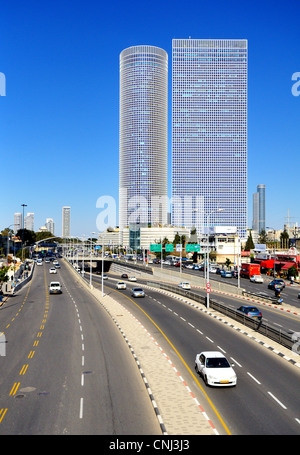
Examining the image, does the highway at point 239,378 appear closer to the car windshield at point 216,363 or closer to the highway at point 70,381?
the car windshield at point 216,363

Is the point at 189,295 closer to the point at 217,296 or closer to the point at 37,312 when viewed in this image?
the point at 217,296

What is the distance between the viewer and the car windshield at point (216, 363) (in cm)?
2195

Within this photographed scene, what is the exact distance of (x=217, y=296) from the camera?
6200 cm

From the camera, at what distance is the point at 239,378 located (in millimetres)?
22562

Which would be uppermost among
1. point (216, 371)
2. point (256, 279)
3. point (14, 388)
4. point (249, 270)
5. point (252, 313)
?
point (216, 371)

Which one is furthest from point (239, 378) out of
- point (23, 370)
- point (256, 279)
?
point (256, 279)

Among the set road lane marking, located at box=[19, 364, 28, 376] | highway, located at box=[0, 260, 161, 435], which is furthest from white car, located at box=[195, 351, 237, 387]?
road lane marking, located at box=[19, 364, 28, 376]

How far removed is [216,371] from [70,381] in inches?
292

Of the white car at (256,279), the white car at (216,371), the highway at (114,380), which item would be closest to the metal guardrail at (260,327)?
the highway at (114,380)

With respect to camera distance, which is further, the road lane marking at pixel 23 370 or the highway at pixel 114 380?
the road lane marking at pixel 23 370

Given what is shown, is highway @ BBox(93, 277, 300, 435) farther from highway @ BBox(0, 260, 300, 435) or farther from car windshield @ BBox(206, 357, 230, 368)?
car windshield @ BBox(206, 357, 230, 368)

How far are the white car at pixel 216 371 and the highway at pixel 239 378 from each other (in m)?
0.33

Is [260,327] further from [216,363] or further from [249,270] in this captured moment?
[249,270]
